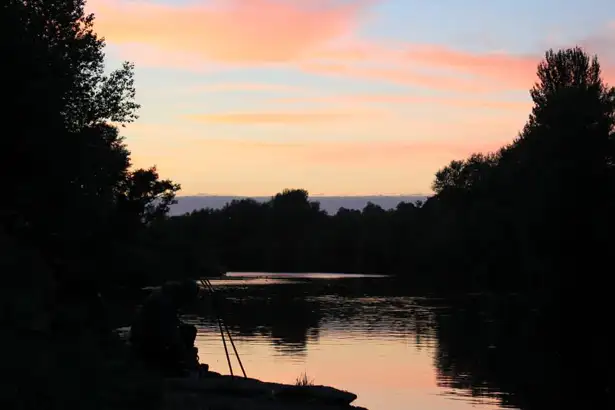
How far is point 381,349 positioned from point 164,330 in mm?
15674

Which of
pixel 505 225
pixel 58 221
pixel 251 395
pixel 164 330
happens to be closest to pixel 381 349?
pixel 58 221

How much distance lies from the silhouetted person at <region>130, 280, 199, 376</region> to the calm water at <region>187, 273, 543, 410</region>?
5.19 meters

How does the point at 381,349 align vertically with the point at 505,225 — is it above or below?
below

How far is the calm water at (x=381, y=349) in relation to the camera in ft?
71.1

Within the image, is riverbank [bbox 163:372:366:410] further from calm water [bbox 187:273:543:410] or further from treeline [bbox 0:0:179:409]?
calm water [bbox 187:273:543:410]

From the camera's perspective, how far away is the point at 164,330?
1530 centimetres

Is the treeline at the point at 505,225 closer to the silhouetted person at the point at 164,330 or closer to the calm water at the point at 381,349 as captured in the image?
the calm water at the point at 381,349

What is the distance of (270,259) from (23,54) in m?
115

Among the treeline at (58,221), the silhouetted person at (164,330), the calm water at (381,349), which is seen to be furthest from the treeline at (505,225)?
the silhouetted person at (164,330)

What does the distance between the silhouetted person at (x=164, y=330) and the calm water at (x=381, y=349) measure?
5194 mm

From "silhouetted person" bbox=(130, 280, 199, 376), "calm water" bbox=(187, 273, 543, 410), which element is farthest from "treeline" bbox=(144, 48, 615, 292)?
"silhouetted person" bbox=(130, 280, 199, 376)

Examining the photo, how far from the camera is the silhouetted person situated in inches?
603

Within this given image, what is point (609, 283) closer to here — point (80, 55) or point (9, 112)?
point (80, 55)

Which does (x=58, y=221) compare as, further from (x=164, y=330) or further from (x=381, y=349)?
(x=381, y=349)
